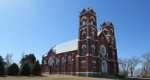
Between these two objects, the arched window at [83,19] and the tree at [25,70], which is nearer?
the tree at [25,70]

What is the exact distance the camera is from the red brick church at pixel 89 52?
46.1 metres

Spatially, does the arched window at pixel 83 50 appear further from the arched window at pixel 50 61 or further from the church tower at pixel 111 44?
the arched window at pixel 50 61

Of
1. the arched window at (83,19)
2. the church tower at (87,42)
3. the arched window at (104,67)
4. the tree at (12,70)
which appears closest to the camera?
the tree at (12,70)

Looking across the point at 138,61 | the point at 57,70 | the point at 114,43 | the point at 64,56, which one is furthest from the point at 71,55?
the point at 138,61

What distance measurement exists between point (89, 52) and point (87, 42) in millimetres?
2468

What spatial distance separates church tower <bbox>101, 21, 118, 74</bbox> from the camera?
53406 millimetres

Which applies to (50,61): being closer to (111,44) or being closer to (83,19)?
(83,19)

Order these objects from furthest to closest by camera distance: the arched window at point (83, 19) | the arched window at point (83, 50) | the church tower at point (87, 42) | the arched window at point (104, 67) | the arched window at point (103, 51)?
the arched window at point (103, 51) < the arched window at point (104, 67) < the arched window at point (83, 19) < the arched window at point (83, 50) < the church tower at point (87, 42)

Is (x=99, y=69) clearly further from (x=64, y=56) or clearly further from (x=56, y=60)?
(x=56, y=60)

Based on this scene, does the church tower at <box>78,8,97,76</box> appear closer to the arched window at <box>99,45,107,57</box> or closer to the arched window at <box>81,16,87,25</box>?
the arched window at <box>81,16,87,25</box>

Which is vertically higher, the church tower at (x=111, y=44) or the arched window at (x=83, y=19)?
the arched window at (x=83, y=19)

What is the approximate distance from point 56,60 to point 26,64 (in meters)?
19.6

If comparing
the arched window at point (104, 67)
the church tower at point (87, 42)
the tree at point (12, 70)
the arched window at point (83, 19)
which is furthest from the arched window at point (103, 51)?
the tree at point (12, 70)

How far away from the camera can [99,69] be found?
47625 millimetres
